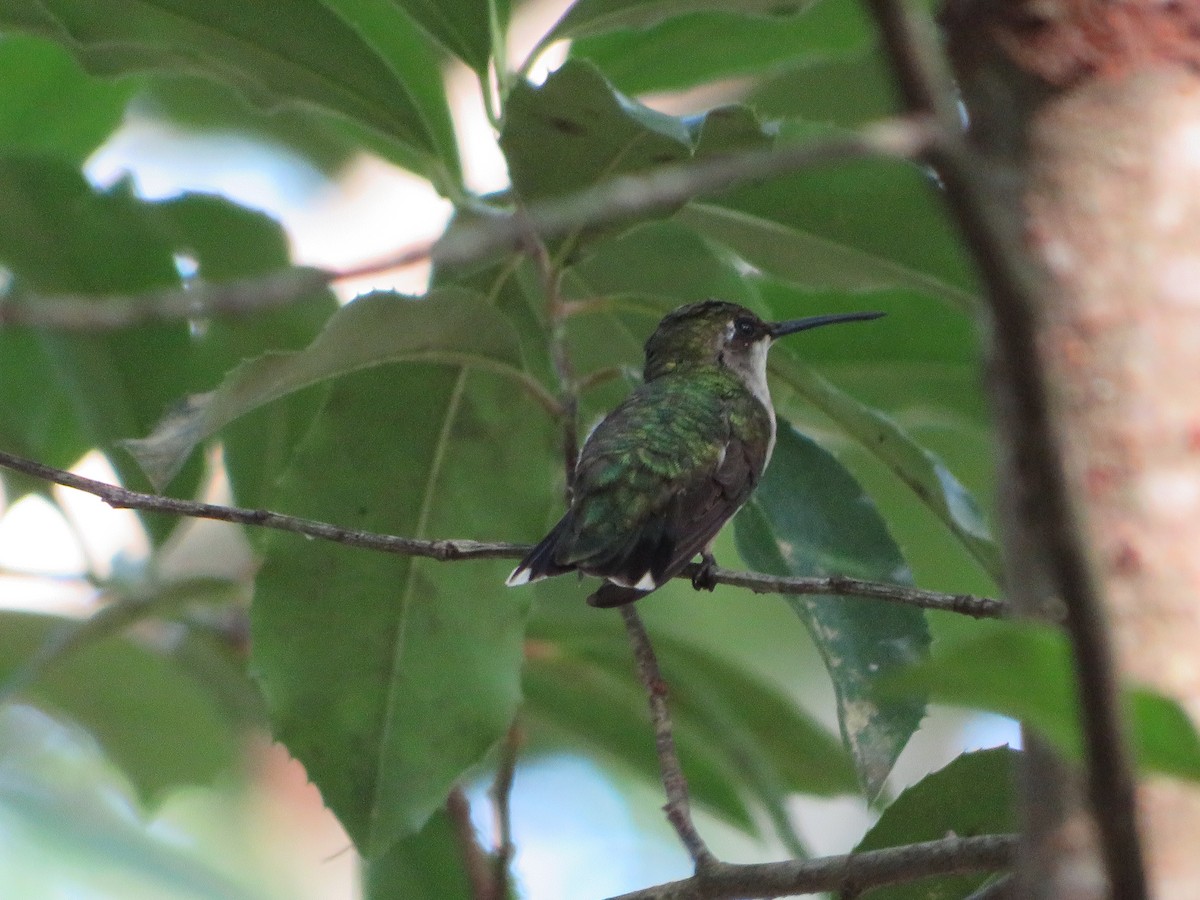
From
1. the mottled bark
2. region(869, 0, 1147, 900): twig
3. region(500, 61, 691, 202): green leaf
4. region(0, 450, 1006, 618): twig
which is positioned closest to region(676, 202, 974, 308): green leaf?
region(500, 61, 691, 202): green leaf

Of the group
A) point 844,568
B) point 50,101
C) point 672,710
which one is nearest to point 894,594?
point 844,568

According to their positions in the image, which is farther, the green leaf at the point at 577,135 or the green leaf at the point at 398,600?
the green leaf at the point at 398,600

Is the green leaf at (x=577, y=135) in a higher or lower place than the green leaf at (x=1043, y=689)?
higher

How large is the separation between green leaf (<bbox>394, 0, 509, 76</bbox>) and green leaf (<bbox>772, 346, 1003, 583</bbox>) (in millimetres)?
828

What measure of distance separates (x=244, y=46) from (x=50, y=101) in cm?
137

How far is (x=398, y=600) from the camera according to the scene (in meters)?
2.73

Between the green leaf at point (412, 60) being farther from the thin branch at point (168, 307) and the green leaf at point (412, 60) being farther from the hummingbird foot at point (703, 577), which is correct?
the thin branch at point (168, 307)

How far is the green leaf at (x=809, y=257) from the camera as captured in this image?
2.92 metres

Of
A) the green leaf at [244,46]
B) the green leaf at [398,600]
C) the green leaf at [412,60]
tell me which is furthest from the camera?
the green leaf at [412,60]

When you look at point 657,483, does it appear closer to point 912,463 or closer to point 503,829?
point 912,463

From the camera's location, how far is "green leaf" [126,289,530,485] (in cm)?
220

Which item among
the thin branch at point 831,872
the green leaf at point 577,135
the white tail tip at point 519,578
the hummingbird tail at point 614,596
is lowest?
the thin branch at point 831,872

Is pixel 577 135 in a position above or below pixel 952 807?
above

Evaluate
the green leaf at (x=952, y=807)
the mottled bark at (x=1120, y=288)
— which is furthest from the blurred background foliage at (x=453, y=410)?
the mottled bark at (x=1120, y=288)
